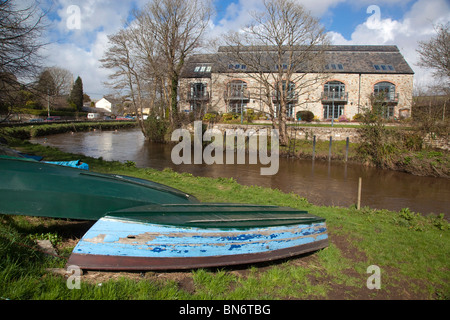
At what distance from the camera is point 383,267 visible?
13.4 ft

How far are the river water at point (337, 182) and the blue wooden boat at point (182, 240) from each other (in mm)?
7099

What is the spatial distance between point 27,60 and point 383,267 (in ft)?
35.3

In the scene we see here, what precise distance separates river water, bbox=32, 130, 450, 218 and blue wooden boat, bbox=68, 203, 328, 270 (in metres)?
7.10

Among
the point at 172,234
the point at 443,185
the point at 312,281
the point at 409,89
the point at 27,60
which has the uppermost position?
the point at 409,89

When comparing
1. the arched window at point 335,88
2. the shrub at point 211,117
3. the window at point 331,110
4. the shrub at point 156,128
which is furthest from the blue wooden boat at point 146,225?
the window at point 331,110

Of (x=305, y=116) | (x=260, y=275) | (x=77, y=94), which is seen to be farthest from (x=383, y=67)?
(x=77, y=94)

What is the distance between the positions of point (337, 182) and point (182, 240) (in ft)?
44.3

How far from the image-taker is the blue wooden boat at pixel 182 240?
3.24m

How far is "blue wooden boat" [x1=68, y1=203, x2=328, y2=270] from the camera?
128 inches

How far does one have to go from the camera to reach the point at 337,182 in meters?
15.5

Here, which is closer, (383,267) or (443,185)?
(383,267)

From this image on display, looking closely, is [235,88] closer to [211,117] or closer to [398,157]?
[211,117]
